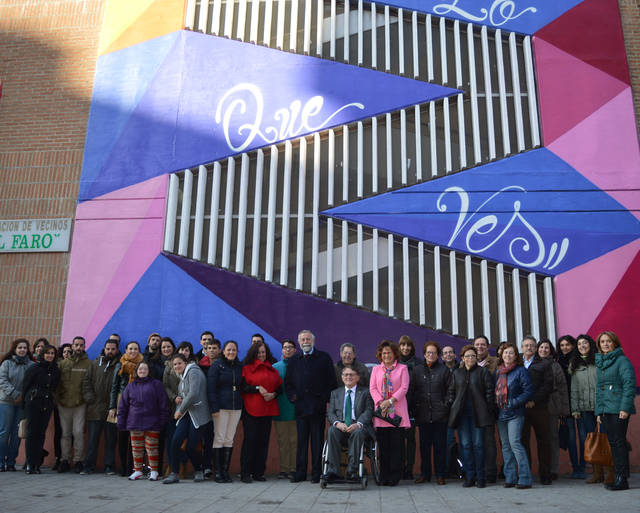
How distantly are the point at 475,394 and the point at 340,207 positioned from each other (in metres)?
4.31

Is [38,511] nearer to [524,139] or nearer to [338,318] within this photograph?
[338,318]

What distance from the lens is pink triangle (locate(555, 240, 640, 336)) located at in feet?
32.5

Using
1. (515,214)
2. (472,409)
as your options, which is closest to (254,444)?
(472,409)

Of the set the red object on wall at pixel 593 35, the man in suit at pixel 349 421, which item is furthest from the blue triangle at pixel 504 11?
the man in suit at pixel 349 421

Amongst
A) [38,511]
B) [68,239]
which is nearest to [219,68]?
[68,239]

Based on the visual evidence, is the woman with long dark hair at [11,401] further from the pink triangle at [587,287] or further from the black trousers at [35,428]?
the pink triangle at [587,287]

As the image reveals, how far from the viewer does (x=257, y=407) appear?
26.4 feet

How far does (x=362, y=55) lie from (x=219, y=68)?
8.72 feet

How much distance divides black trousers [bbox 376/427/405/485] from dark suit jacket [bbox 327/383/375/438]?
0.23m

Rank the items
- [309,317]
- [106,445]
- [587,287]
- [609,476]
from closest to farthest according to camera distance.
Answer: [609,476]
[106,445]
[587,287]
[309,317]

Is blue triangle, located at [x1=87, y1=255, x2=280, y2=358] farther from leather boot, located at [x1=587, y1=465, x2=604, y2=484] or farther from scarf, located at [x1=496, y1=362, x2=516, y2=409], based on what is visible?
leather boot, located at [x1=587, y1=465, x2=604, y2=484]

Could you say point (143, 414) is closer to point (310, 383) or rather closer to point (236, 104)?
point (310, 383)

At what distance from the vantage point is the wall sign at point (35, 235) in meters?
11.1

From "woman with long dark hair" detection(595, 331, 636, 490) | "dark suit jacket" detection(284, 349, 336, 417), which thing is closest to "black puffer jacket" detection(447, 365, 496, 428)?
"woman with long dark hair" detection(595, 331, 636, 490)
